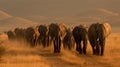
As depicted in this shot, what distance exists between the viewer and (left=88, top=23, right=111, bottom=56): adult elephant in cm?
2795

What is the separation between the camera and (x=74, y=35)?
99.2 ft

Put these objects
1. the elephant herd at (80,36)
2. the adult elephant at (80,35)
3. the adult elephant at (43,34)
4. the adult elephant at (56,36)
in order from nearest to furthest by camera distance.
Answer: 1. the elephant herd at (80,36)
2. the adult elephant at (56,36)
3. the adult elephant at (80,35)
4. the adult elephant at (43,34)

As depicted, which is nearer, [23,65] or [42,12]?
[23,65]

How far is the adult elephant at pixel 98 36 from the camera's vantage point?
27953 mm

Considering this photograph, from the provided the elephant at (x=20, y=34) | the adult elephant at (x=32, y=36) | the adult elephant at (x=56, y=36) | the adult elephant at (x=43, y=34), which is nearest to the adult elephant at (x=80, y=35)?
the adult elephant at (x=56, y=36)

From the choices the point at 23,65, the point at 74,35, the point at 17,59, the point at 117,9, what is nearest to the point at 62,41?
the point at 74,35

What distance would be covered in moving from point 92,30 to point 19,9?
17255 cm

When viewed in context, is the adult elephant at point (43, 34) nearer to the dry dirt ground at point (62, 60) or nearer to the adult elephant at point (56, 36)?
the adult elephant at point (56, 36)

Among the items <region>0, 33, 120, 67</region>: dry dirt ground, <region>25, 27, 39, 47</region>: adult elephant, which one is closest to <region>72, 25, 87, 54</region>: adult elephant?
<region>0, 33, 120, 67</region>: dry dirt ground

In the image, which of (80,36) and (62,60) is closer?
(62,60)

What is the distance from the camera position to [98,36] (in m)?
28.5

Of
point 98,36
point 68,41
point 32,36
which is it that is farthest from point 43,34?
point 98,36

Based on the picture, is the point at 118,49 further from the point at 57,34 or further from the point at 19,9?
the point at 19,9

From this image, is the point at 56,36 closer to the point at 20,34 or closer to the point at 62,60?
the point at 62,60
